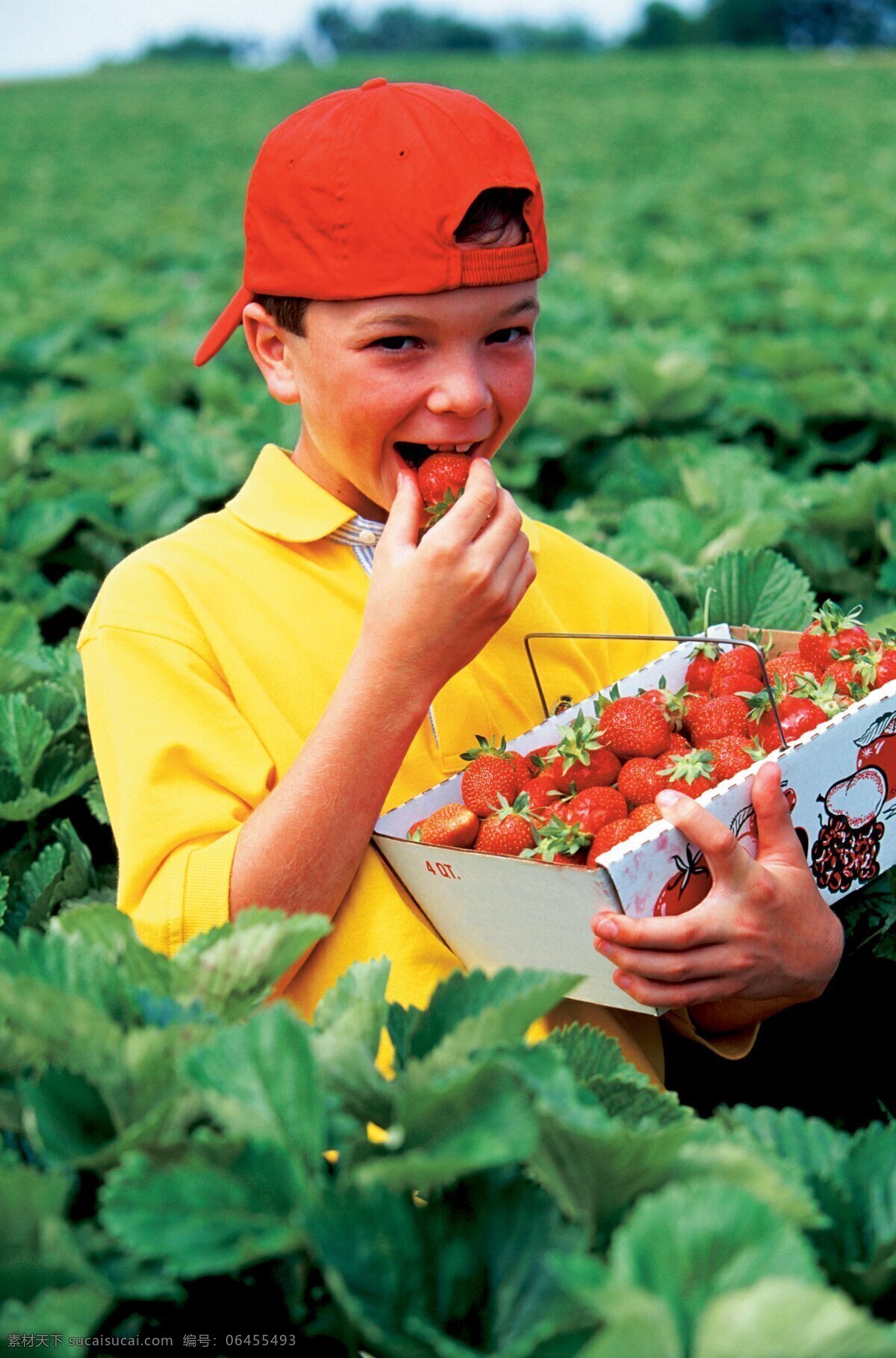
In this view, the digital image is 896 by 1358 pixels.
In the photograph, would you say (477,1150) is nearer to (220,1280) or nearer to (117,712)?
(220,1280)

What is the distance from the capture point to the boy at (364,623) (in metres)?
1.48

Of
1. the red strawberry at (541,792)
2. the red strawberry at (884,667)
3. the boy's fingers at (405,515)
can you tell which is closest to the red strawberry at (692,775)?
the red strawberry at (541,792)

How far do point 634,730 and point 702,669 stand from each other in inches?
10.2

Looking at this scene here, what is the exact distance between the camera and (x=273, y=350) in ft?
6.05

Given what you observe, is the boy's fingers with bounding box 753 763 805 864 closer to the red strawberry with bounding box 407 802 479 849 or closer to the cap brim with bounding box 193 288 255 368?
the red strawberry with bounding box 407 802 479 849

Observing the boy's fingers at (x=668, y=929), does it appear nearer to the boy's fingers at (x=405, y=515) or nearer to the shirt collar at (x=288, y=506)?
the boy's fingers at (x=405, y=515)

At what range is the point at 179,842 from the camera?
1522 millimetres

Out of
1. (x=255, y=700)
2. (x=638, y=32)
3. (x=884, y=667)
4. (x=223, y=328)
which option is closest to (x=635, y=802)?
(x=884, y=667)

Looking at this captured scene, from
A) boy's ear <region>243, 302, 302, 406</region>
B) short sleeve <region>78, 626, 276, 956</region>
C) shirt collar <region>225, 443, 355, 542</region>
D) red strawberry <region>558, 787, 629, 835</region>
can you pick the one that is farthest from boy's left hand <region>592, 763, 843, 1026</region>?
boy's ear <region>243, 302, 302, 406</region>

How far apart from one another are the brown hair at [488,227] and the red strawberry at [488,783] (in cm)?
59

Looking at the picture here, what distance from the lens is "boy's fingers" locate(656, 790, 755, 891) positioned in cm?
135

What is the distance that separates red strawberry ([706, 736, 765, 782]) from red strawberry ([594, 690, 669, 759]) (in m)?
0.06

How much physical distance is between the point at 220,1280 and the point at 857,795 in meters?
0.92

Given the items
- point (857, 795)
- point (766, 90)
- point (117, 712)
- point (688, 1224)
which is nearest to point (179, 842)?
point (117, 712)
